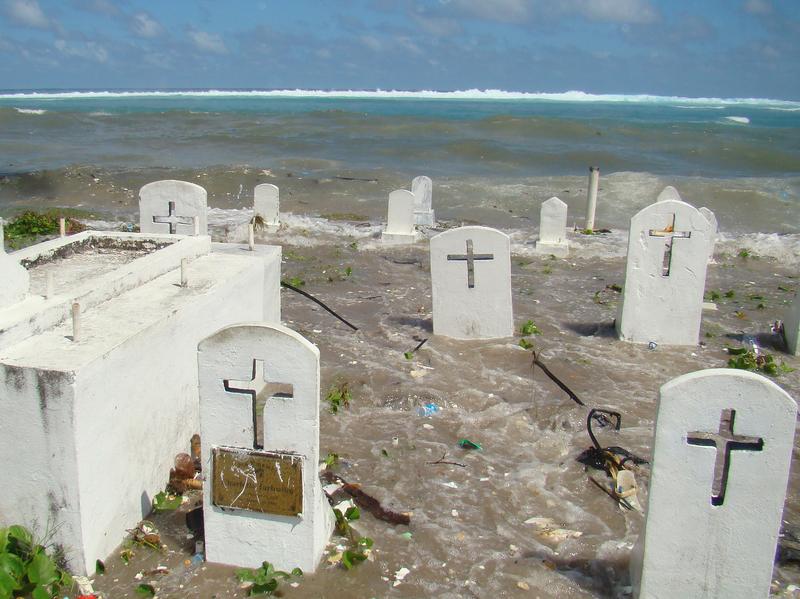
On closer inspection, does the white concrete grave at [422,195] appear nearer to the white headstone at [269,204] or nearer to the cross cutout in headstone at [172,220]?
the white headstone at [269,204]

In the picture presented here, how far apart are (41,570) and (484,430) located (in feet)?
12.0

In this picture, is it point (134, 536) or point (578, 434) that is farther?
point (578, 434)

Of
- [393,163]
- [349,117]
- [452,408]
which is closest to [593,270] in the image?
[452,408]

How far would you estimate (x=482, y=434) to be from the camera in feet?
21.4

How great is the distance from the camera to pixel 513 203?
23.4 meters

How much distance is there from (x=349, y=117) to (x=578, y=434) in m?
47.5

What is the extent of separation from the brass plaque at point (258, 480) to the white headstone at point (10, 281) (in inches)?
67.6

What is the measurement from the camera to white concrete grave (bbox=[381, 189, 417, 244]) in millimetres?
15320

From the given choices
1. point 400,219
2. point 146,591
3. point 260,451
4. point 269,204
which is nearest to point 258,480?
point 260,451

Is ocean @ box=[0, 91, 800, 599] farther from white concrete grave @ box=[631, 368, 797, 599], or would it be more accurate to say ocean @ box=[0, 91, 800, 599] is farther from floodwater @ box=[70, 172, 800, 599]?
white concrete grave @ box=[631, 368, 797, 599]

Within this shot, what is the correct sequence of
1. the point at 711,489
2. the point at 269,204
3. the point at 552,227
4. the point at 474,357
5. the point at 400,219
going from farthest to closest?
the point at 269,204 → the point at 400,219 → the point at 552,227 → the point at 474,357 → the point at 711,489

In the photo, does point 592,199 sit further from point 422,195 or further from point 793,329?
point 793,329

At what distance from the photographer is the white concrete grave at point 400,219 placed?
15.3 metres

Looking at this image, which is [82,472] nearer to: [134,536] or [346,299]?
[134,536]
